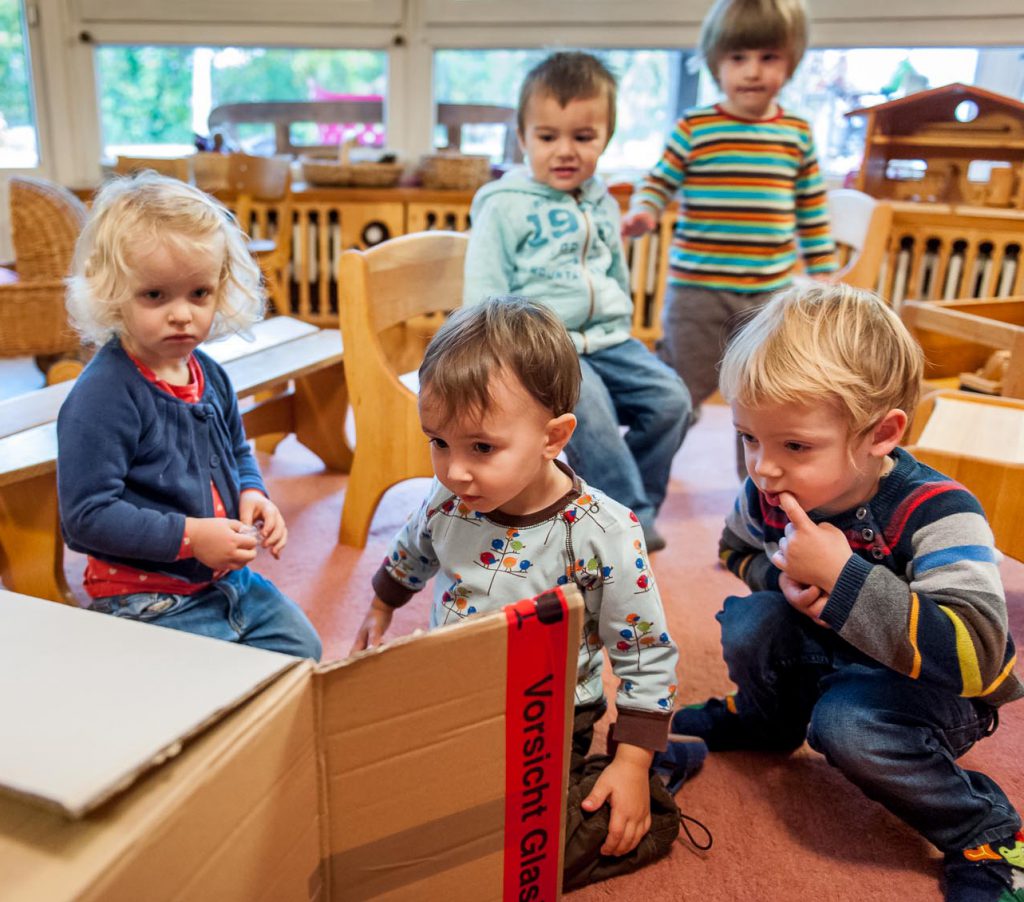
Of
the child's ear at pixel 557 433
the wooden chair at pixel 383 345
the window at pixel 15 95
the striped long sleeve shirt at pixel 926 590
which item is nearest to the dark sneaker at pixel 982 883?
the striped long sleeve shirt at pixel 926 590

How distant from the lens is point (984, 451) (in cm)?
125

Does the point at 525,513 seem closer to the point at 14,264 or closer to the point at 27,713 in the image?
the point at 27,713

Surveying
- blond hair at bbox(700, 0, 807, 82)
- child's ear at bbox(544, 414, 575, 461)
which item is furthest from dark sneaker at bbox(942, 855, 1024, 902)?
blond hair at bbox(700, 0, 807, 82)

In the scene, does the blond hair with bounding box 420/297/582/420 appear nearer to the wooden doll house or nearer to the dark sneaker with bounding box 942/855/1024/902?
the dark sneaker with bounding box 942/855/1024/902

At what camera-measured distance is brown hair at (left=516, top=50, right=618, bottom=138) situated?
56.4 inches

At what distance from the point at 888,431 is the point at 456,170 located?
232 centimetres

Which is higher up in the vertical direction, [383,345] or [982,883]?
[383,345]

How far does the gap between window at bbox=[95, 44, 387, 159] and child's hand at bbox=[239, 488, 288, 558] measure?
249cm

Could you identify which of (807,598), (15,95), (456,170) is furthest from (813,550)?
(15,95)

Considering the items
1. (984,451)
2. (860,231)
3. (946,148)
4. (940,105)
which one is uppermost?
(940,105)

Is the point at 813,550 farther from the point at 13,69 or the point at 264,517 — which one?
the point at 13,69

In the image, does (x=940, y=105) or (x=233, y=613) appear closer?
(x=233, y=613)

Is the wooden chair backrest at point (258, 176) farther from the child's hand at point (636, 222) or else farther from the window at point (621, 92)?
the child's hand at point (636, 222)

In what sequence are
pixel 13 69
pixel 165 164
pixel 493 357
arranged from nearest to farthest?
1. pixel 493 357
2. pixel 165 164
3. pixel 13 69
